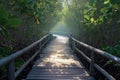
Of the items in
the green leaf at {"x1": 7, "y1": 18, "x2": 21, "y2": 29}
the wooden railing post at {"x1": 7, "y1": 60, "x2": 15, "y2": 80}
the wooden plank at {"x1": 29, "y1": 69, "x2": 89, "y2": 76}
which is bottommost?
the wooden plank at {"x1": 29, "y1": 69, "x2": 89, "y2": 76}

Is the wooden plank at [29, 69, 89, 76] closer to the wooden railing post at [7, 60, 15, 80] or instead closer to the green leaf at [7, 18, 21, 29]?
the wooden railing post at [7, 60, 15, 80]

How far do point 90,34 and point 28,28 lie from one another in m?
3.17

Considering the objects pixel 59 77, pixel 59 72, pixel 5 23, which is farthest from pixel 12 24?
pixel 59 72

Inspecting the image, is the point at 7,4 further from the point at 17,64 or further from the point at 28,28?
the point at 28,28

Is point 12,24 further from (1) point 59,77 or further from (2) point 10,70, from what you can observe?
(1) point 59,77

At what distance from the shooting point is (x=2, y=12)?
216 centimetres

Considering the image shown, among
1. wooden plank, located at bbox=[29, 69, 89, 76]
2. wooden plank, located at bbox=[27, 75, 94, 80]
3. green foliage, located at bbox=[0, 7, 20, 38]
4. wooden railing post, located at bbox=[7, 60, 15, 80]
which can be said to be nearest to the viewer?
green foliage, located at bbox=[0, 7, 20, 38]

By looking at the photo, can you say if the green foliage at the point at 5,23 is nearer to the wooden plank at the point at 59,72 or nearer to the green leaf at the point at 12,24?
the green leaf at the point at 12,24

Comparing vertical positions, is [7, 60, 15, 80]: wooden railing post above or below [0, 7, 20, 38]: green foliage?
below

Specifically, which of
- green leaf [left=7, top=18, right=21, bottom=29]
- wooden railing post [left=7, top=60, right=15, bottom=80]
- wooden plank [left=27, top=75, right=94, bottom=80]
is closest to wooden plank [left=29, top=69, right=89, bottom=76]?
wooden plank [left=27, top=75, right=94, bottom=80]

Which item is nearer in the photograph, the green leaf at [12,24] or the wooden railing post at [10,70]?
the green leaf at [12,24]

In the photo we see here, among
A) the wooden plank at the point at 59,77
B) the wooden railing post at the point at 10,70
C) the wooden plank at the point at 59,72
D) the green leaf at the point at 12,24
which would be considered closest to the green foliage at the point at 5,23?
the green leaf at the point at 12,24

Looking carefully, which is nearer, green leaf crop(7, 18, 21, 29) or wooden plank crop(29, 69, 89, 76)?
green leaf crop(7, 18, 21, 29)

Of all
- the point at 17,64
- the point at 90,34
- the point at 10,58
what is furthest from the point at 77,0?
the point at 10,58
